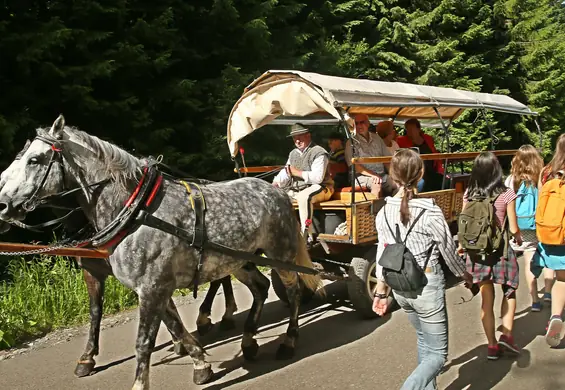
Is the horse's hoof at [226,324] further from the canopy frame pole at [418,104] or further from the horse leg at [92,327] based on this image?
the canopy frame pole at [418,104]

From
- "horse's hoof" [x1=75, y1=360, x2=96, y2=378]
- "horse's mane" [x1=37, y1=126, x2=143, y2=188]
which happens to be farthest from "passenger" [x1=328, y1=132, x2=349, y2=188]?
"horse's hoof" [x1=75, y1=360, x2=96, y2=378]

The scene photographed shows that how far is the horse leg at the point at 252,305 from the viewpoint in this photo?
5.42 metres

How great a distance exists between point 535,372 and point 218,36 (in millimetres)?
8561

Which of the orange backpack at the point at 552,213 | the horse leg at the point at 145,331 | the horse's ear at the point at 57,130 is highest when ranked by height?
the horse's ear at the point at 57,130

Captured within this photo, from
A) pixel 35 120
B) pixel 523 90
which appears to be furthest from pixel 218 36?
pixel 523 90

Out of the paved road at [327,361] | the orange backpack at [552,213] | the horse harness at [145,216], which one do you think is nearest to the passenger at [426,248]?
the paved road at [327,361]

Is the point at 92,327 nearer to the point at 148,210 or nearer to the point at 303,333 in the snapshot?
the point at 148,210

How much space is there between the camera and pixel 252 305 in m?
5.77

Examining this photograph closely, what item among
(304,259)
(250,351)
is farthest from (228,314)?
(304,259)

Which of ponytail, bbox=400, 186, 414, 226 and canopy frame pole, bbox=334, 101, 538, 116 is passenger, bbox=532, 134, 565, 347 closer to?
canopy frame pole, bbox=334, 101, 538, 116

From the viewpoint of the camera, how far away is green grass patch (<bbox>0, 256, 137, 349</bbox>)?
20.6 ft

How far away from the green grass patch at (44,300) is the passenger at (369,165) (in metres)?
3.43

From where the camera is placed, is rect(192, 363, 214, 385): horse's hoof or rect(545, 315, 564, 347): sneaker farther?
rect(545, 315, 564, 347): sneaker

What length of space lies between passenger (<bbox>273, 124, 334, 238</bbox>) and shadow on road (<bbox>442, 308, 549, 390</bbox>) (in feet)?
7.08
